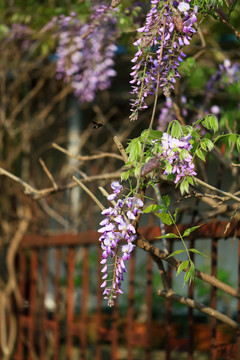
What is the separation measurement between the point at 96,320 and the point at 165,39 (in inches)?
108

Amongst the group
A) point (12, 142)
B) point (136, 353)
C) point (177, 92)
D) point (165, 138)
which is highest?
point (12, 142)

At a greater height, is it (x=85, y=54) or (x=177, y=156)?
(x=85, y=54)

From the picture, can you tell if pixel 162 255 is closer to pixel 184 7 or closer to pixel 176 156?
pixel 176 156

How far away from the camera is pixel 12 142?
6391 millimetres

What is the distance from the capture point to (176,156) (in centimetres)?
172

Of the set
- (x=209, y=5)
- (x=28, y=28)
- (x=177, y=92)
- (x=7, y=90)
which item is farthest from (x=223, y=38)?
(x=209, y=5)

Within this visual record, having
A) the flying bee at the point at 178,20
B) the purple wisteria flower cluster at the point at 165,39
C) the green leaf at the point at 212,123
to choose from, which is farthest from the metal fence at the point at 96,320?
the flying bee at the point at 178,20

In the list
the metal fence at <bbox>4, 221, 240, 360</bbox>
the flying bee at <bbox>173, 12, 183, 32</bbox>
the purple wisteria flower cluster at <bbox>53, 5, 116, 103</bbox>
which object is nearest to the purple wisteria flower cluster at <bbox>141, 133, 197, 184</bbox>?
the flying bee at <bbox>173, 12, 183, 32</bbox>

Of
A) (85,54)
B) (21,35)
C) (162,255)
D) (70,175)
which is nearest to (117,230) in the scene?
(162,255)

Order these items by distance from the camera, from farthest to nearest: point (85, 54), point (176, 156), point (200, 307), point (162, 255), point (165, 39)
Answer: point (85, 54)
point (200, 307)
point (162, 255)
point (165, 39)
point (176, 156)

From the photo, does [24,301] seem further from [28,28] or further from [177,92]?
[177,92]

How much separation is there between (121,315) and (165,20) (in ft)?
17.6

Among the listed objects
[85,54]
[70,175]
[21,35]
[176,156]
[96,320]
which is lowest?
[96,320]

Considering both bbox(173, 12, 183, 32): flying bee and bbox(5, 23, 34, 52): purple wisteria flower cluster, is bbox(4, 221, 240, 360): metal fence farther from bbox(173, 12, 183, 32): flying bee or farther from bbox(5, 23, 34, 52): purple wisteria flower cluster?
bbox(5, 23, 34, 52): purple wisteria flower cluster
